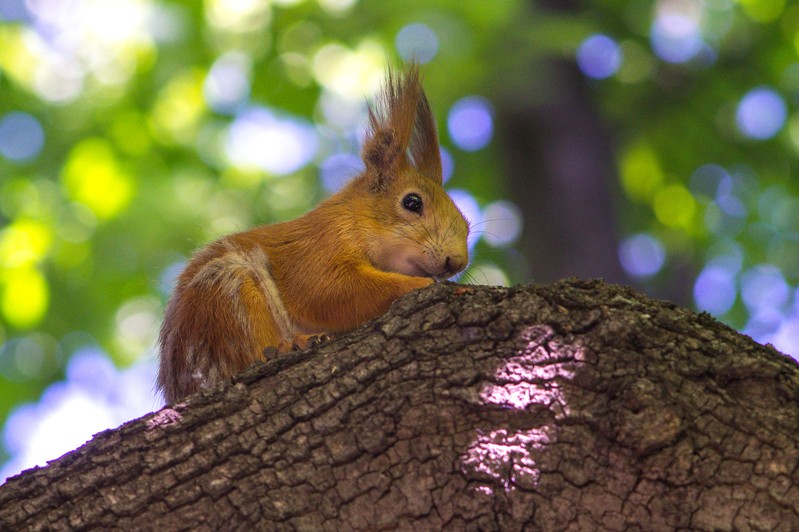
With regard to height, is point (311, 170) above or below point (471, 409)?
above

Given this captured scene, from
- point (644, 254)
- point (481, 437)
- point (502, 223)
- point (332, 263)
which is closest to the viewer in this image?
point (481, 437)

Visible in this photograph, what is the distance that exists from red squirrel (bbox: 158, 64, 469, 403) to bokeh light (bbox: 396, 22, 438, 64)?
150 centimetres

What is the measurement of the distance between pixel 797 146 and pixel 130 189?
526 centimetres

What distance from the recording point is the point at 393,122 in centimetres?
392

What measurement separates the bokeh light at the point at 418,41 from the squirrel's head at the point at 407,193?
141cm

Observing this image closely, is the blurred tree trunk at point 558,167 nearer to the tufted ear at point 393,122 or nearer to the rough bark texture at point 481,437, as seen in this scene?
the tufted ear at point 393,122

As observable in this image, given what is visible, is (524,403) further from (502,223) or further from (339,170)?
(502,223)

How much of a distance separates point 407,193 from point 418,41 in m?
2.21

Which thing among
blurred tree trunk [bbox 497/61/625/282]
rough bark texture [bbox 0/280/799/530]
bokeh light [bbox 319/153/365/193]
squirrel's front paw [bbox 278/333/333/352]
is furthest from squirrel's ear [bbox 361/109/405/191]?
blurred tree trunk [bbox 497/61/625/282]

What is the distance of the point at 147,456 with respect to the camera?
2.37m

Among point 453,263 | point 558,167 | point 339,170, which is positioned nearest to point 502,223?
point 558,167

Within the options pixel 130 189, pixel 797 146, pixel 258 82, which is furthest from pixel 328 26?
pixel 797 146

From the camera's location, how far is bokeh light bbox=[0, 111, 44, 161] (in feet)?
20.3

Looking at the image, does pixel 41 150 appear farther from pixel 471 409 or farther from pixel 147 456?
pixel 471 409
